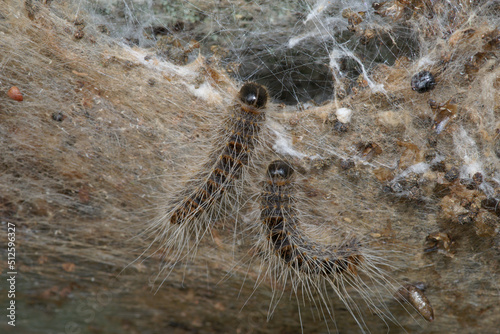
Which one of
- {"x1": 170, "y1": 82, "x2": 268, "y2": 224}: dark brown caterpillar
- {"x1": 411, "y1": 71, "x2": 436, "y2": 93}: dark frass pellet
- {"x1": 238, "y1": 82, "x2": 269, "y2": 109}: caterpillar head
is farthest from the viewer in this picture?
{"x1": 170, "y1": 82, "x2": 268, "y2": 224}: dark brown caterpillar

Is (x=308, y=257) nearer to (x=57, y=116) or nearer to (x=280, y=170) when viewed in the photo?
(x=280, y=170)

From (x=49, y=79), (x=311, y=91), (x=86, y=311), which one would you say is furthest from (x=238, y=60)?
(x=86, y=311)

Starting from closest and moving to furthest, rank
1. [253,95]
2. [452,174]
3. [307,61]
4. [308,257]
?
1. [452,174]
2. [253,95]
3. [308,257]
4. [307,61]

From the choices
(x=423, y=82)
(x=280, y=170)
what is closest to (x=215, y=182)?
(x=280, y=170)

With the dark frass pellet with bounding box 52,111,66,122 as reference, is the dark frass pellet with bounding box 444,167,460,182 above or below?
above

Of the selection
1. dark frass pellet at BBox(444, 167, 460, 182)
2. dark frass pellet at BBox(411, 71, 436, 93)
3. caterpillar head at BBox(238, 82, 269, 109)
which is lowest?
caterpillar head at BBox(238, 82, 269, 109)

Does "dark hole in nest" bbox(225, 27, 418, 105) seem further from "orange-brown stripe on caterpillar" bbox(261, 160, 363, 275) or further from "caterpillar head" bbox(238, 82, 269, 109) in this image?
"orange-brown stripe on caterpillar" bbox(261, 160, 363, 275)

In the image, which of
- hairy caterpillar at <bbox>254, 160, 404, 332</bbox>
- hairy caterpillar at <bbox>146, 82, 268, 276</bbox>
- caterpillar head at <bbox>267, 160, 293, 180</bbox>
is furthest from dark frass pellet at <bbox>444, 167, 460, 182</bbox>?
hairy caterpillar at <bbox>146, 82, 268, 276</bbox>

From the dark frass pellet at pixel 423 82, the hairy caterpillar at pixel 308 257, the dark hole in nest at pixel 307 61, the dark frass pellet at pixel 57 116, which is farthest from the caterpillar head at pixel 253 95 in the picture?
the dark frass pellet at pixel 57 116
